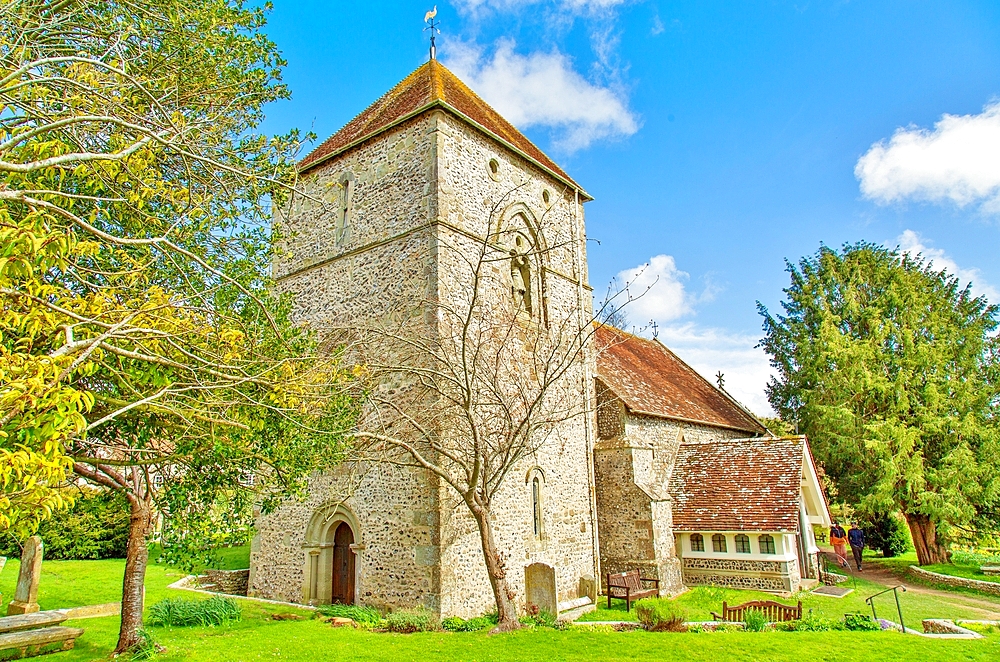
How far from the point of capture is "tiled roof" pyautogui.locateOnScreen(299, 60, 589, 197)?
590 inches

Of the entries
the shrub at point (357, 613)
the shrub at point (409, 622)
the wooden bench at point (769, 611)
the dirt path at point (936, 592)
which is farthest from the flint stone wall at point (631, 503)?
the dirt path at point (936, 592)

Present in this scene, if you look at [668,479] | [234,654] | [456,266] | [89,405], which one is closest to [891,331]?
[668,479]

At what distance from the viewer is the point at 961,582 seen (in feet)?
59.8

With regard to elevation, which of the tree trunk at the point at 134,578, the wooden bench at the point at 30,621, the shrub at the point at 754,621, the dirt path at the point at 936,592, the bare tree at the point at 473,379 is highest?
the bare tree at the point at 473,379

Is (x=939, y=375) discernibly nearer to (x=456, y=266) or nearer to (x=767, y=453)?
(x=767, y=453)

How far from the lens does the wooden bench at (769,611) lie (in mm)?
11523

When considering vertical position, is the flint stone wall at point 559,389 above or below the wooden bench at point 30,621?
above

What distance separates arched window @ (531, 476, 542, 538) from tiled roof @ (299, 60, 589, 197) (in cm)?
905

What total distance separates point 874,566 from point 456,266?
848 inches

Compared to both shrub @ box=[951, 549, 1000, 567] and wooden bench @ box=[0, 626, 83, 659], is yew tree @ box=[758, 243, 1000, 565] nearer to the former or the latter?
shrub @ box=[951, 549, 1000, 567]

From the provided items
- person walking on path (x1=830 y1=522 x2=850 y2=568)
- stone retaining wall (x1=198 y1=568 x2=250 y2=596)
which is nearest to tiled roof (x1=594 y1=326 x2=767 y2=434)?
person walking on path (x1=830 y1=522 x2=850 y2=568)

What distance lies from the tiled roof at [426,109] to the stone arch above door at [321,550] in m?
9.42

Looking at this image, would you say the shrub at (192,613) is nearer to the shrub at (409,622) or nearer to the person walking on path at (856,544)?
the shrub at (409,622)

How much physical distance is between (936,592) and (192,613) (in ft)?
67.1
